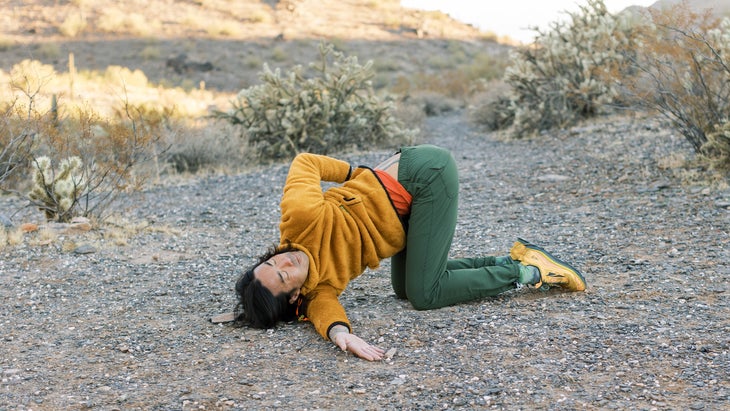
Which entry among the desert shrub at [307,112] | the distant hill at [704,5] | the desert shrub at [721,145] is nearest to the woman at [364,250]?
the desert shrub at [721,145]

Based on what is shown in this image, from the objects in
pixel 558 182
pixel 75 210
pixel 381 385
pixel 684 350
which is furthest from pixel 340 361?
pixel 558 182

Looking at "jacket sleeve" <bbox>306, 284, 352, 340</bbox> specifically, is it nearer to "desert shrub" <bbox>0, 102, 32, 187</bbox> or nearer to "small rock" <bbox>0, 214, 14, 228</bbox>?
"desert shrub" <bbox>0, 102, 32, 187</bbox>

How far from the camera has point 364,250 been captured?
149 inches

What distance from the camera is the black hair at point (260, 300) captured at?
11.8ft

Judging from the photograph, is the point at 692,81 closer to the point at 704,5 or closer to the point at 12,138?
the point at 704,5

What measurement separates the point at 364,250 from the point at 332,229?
0.77 feet

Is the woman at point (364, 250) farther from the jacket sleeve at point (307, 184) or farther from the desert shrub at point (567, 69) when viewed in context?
the desert shrub at point (567, 69)

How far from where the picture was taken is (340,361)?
3.41 m

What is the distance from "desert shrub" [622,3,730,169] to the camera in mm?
7008

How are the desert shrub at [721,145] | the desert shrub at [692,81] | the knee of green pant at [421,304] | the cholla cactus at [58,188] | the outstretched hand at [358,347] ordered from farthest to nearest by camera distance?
the desert shrub at [692,81], the desert shrub at [721,145], the cholla cactus at [58,188], the knee of green pant at [421,304], the outstretched hand at [358,347]

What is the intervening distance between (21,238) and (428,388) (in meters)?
3.95

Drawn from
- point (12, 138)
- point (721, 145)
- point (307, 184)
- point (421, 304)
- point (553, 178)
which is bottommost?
point (421, 304)

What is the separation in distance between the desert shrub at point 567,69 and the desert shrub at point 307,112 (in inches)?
93.6

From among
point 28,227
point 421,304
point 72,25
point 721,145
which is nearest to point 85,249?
point 28,227
